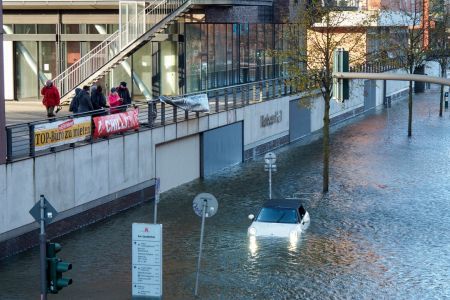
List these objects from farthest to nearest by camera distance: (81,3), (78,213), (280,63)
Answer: (280,63) → (81,3) → (78,213)

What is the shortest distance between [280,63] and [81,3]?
2045 centimetres

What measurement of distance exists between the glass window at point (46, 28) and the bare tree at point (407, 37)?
59.8 ft

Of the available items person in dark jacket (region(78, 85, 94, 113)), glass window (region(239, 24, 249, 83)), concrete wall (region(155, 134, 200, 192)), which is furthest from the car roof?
glass window (region(239, 24, 249, 83))

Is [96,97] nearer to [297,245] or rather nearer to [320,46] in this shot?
[320,46]

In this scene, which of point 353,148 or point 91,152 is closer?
point 91,152

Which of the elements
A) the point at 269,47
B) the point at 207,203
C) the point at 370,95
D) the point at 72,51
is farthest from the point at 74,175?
the point at 370,95

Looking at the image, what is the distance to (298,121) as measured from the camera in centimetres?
5278

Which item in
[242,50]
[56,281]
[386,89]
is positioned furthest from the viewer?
[386,89]

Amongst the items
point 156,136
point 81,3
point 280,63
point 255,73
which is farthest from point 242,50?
point 156,136

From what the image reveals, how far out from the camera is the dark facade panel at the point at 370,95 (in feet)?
230

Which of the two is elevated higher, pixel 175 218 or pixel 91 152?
pixel 91 152

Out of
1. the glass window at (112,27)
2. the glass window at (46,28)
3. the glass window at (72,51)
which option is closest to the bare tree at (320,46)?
the glass window at (112,27)

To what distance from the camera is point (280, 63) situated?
60000mm

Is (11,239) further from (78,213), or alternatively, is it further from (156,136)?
(156,136)
